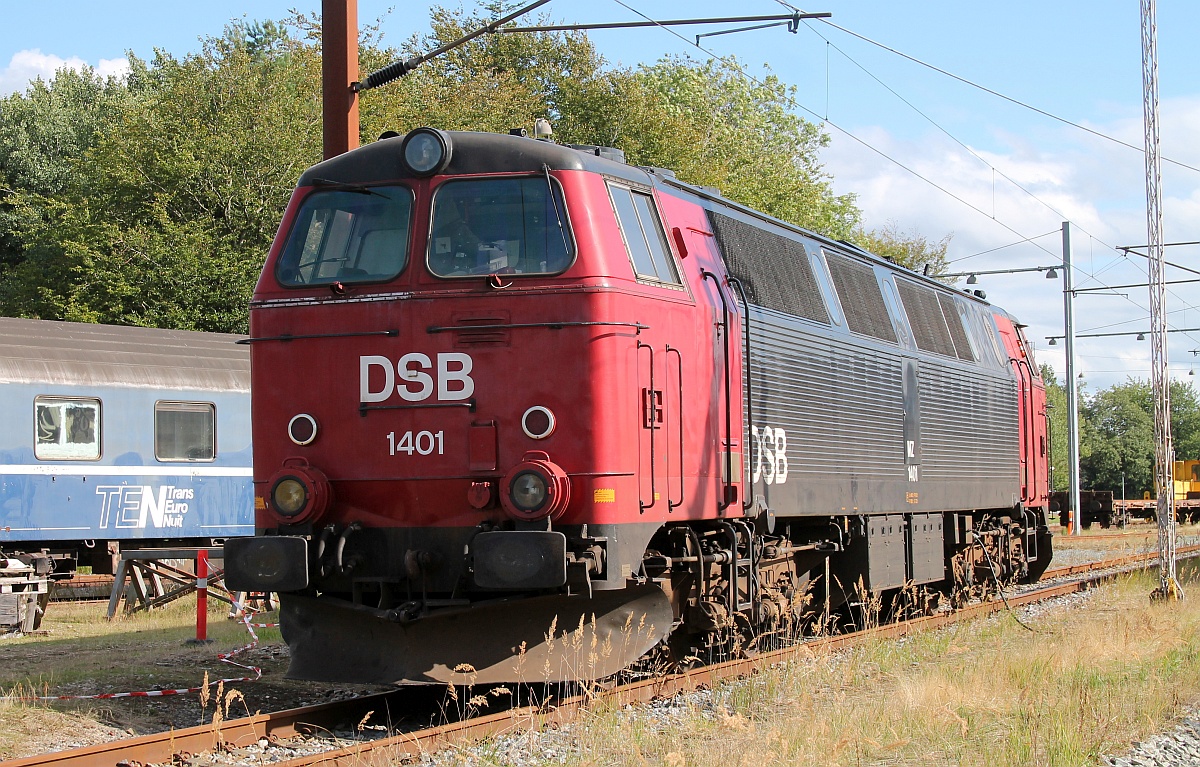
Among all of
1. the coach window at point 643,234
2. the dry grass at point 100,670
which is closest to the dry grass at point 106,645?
the dry grass at point 100,670

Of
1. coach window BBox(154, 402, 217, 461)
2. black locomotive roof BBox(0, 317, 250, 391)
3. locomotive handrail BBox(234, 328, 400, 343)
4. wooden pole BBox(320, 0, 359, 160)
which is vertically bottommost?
coach window BBox(154, 402, 217, 461)

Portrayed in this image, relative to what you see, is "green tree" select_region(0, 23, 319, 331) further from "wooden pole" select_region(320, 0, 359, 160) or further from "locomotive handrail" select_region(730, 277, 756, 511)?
"locomotive handrail" select_region(730, 277, 756, 511)

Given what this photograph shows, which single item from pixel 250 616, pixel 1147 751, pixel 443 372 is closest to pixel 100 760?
pixel 443 372

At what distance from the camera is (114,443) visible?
17812 mm

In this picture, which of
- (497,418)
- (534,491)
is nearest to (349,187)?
(497,418)

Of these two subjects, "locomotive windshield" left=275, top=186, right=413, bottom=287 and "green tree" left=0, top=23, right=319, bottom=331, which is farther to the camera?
"green tree" left=0, top=23, right=319, bottom=331

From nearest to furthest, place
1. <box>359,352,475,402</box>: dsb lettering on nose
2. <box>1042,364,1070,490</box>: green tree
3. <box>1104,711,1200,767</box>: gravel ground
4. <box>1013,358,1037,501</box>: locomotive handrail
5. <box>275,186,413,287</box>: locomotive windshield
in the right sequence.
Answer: <box>1104,711,1200,767</box>: gravel ground
<box>359,352,475,402</box>: dsb lettering on nose
<box>275,186,413,287</box>: locomotive windshield
<box>1013,358,1037,501</box>: locomotive handrail
<box>1042,364,1070,490</box>: green tree

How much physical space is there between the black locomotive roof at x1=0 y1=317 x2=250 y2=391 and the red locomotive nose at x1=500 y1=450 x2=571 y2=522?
1143cm

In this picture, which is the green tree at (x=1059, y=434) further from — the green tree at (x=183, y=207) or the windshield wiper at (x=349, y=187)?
the windshield wiper at (x=349, y=187)

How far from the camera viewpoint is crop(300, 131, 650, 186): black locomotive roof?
27.5ft

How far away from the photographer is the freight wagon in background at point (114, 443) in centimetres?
1697

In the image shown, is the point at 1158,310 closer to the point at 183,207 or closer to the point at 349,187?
the point at 349,187

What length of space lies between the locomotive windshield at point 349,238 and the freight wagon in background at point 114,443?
8922 mm

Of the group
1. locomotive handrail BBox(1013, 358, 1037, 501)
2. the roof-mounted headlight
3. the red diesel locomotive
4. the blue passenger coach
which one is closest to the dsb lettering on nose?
the red diesel locomotive
